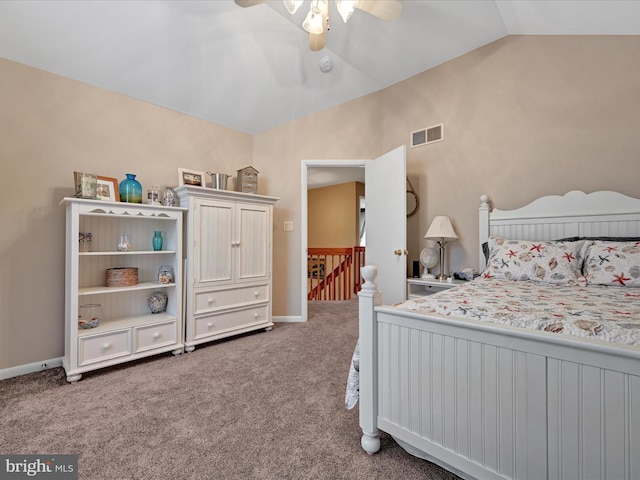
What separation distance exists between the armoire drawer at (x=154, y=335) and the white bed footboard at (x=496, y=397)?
1959mm

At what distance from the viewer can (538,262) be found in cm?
217

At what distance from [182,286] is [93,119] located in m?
1.67

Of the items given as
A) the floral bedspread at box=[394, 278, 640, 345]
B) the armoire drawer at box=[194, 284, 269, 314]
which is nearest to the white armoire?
the armoire drawer at box=[194, 284, 269, 314]

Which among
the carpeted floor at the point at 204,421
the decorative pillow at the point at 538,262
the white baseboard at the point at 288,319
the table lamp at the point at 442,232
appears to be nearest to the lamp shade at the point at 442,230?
the table lamp at the point at 442,232

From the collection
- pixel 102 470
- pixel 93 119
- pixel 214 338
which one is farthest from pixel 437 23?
pixel 102 470

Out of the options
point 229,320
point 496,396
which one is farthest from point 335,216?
point 496,396

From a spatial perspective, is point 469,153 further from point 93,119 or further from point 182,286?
point 93,119

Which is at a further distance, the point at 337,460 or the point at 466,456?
the point at 337,460

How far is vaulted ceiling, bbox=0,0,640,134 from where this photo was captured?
2234 mm

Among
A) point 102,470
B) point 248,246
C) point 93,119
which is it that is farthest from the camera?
point 248,246

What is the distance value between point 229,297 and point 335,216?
4422 mm

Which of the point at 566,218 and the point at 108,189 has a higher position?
the point at 108,189

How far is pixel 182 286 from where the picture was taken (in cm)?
279

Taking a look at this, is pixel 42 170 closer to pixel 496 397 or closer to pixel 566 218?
pixel 496 397
